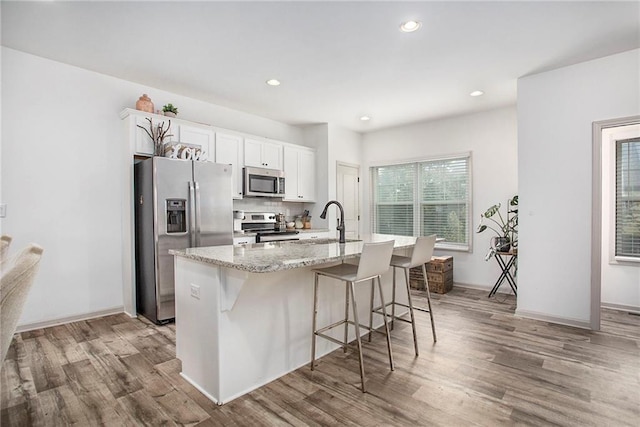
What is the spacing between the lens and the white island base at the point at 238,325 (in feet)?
6.29

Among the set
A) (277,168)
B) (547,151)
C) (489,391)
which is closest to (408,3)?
(547,151)

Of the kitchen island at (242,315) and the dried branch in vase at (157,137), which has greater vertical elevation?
the dried branch in vase at (157,137)

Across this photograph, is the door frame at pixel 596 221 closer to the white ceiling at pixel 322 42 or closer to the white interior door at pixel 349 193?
the white ceiling at pixel 322 42

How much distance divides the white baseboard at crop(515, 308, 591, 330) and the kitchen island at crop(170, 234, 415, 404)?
234 centimetres

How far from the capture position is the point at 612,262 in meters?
3.94

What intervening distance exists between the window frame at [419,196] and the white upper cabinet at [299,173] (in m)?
1.23

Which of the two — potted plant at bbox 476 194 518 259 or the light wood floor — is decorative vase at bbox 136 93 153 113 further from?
potted plant at bbox 476 194 518 259

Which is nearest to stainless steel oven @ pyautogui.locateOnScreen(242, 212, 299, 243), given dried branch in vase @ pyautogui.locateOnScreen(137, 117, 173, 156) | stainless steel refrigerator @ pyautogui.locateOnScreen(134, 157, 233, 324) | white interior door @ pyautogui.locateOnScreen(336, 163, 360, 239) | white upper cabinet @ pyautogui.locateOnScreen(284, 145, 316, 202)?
white upper cabinet @ pyautogui.locateOnScreen(284, 145, 316, 202)

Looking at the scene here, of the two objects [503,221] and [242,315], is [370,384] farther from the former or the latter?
[503,221]

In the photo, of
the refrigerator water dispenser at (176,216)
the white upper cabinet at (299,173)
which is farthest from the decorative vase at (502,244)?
the refrigerator water dispenser at (176,216)

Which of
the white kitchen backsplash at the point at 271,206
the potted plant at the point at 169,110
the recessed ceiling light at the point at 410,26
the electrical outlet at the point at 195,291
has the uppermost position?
the recessed ceiling light at the point at 410,26

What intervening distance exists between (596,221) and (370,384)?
277 cm

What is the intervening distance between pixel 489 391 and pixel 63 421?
2.51 meters

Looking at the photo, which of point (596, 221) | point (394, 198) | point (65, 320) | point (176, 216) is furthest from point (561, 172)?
point (65, 320)
